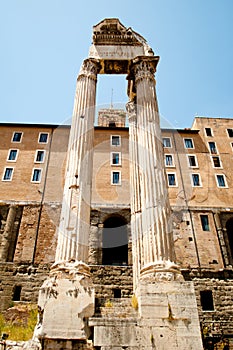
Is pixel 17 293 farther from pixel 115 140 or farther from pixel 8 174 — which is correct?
pixel 115 140

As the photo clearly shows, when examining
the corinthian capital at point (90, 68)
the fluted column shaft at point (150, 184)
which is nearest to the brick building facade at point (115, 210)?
the fluted column shaft at point (150, 184)

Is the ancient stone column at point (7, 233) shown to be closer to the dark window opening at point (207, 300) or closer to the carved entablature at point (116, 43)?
the dark window opening at point (207, 300)

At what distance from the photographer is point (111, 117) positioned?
39.9 m

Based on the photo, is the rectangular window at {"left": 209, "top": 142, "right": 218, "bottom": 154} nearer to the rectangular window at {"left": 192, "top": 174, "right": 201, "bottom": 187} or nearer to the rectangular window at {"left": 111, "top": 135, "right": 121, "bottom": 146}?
the rectangular window at {"left": 192, "top": 174, "right": 201, "bottom": 187}

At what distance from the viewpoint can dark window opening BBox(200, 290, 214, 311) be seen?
66.7ft

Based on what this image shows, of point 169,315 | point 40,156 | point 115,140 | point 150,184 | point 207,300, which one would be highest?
point 115,140

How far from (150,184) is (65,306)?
144 inches

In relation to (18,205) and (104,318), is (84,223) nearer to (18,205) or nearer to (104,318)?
(104,318)

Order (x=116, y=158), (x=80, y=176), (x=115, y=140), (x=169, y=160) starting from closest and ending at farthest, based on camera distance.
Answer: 1. (x=80, y=176)
2. (x=116, y=158)
3. (x=169, y=160)
4. (x=115, y=140)

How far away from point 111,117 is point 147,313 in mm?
35630

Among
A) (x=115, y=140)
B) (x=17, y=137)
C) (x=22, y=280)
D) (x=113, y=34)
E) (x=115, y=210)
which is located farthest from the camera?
(x=115, y=140)

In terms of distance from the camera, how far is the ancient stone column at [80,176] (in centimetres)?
708

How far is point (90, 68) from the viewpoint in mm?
10461

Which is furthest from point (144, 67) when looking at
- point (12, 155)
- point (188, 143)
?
point (188, 143)
